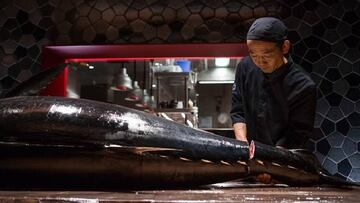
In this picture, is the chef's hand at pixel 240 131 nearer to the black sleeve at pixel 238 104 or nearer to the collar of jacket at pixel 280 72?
the black sleeve at pixel 238 104

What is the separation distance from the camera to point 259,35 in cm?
226

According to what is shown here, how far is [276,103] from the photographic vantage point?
2.62 metres

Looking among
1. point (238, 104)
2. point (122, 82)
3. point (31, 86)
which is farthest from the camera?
point (122, 82)

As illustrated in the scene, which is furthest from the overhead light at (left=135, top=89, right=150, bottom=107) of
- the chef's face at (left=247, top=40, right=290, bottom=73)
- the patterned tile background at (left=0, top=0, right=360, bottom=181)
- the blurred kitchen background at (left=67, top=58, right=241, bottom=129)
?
the chef's face at (left=247, top=40, right=290, bottom=73)

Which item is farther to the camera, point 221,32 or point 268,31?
point 221,32

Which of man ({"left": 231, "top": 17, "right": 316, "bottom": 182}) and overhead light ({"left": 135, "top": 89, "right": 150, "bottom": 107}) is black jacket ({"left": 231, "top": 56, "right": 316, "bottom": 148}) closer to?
man ({"left": 231, "top": 17, "right": 316, "bottom": 182})

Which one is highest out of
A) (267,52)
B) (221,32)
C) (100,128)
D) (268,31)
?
(221,32)

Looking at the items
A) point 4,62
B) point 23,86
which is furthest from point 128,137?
point 4,62

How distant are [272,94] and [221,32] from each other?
7.15ft

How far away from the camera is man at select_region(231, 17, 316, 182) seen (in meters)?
2.31

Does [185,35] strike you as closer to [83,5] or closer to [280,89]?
[83,5]

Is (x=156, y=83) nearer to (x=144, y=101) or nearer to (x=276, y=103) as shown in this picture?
(x=144, y=101)

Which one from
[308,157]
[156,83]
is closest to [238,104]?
[308,157]

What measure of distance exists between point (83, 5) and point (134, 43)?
32.1 inches
